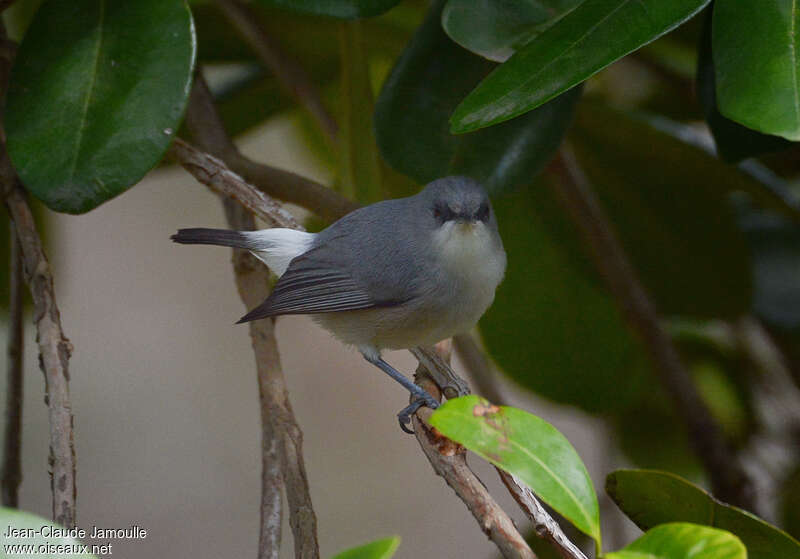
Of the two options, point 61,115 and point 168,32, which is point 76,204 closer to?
point 61,115

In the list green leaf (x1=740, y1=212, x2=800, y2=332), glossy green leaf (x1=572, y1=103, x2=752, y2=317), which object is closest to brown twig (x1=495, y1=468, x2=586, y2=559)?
glossy green leaf (x1=572, y1=103, x2=752, y2=317)

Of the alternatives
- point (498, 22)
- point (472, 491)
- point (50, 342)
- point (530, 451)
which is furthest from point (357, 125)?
point (530, 451)

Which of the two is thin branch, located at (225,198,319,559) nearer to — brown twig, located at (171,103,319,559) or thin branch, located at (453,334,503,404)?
brown twig, located at (171,103,319,559)

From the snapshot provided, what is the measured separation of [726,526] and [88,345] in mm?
3655

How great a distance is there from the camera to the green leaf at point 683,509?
100cm

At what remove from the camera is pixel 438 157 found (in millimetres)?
1569

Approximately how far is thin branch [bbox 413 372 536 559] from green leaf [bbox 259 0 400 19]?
0.60 meters

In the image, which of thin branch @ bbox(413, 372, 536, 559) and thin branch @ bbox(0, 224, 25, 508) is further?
thin branch @ bbox(0, 224, 25, 508)

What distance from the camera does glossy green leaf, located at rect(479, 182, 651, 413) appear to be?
6.91 ft

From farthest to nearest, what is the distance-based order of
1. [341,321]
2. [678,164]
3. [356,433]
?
1. [356,433]
2. [678,164]
3. [341,321]

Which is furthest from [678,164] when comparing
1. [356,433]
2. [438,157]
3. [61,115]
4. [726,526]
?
[356,433]

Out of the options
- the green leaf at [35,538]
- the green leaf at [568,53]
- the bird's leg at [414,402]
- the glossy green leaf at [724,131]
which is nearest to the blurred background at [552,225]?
the glossy green leaf at [724,131]

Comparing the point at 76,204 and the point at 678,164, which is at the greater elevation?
the point at 76,204

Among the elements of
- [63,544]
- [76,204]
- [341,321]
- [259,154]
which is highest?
[259,154]
